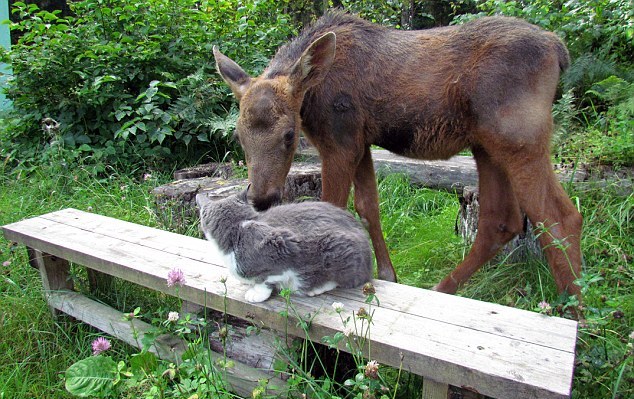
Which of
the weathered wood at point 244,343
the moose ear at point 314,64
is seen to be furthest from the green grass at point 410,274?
the moose ear at point 314,64

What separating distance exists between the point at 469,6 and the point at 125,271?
10454 millimetres

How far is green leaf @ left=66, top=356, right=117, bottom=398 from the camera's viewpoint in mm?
2572

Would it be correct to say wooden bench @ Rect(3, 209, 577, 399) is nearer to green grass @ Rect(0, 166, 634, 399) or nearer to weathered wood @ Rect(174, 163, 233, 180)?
green grass @ Rect(0, 166, 634, 399)

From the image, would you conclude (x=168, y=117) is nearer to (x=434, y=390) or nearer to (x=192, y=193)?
(x=192, y=193)

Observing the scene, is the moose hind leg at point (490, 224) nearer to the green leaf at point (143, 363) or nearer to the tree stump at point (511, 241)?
the tree stump at point (511, 241)

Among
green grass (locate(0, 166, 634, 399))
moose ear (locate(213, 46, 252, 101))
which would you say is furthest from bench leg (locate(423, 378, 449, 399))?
moose ear (locate(213, 46, 252, 101))

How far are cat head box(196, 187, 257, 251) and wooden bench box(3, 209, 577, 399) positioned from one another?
0.26 meters

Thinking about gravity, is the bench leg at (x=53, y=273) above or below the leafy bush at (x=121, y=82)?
below

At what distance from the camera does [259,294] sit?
242 cm

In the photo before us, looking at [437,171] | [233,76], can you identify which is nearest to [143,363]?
[233,76]

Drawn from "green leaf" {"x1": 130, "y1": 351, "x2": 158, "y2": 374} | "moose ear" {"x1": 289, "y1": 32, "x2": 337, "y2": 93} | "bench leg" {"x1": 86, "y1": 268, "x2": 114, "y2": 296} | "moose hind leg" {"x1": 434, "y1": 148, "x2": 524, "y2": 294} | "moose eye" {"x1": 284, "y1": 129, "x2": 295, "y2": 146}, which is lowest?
"bench leg" {"x1": 86, "y1": 268, "x2": 114, "y2": 296}

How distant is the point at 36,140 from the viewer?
630cm

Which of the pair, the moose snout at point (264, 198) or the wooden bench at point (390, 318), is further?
the moose snout at point (264, 198)

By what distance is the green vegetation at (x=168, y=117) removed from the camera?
4227 mm
